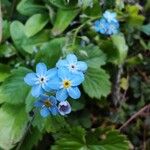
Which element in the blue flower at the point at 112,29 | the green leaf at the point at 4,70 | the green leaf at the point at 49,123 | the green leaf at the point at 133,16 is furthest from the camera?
the green leaf at the point at 133,16

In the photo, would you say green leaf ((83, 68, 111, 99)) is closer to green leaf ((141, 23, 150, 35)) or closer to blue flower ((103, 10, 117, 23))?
Answer: blue flower ((103, 10, 117, 23))

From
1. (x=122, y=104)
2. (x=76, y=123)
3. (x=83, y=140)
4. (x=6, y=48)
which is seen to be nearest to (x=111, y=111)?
(x=122, y=104)

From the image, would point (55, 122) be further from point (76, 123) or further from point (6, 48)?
point (6, 48)

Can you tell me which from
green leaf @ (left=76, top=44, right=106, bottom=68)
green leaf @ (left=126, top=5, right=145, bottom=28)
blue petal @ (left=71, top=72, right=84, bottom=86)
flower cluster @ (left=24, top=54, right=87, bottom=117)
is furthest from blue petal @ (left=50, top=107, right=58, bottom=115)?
green leaf @ (left=126, top=5, right=145, bottom=28)

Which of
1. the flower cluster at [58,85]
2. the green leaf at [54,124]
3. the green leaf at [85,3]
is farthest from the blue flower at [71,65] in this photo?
the green leaf at [85,3]

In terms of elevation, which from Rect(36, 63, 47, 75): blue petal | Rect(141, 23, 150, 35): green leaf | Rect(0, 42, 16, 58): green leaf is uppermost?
Rect(36, 63, 47, 75): blue petal

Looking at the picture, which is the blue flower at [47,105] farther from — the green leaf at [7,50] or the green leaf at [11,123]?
the green leaf at [7,50]
